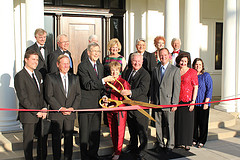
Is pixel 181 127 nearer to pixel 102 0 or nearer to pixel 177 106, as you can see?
pixel 177 106

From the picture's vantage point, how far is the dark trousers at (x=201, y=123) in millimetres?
5332

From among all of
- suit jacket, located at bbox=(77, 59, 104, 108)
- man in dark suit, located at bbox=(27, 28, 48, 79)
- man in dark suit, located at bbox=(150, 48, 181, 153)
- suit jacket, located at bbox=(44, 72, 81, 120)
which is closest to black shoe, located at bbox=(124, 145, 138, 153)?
man in dark suit, located at bbox=(150, 48, 181, 153)

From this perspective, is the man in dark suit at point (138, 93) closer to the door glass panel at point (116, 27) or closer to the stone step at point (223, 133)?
the stone step at point (223, 133)

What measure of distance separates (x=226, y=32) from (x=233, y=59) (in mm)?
880

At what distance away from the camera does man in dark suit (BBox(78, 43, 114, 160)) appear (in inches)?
165

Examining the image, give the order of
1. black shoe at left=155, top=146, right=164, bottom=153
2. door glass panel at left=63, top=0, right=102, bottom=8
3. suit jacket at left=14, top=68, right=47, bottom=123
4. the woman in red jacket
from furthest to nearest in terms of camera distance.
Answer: door glass panel at left=63, top=0, right=102, bottom=8, black shoe at left=155, top=146, right=164, bottom=153, the woman in red jacket, suit jacket at left=14, top=68, right=47, bottom=123

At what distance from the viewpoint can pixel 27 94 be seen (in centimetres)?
387

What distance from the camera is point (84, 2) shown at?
8.62 metres

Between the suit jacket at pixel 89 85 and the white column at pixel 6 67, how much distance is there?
2.14 meters

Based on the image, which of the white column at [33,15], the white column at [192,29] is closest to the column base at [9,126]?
the white column at [33,15]

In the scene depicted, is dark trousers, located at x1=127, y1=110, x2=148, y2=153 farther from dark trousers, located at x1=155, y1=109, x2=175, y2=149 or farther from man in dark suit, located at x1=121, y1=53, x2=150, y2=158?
dark trousers, located at x1=155, y1=109, x2=175, y2=149

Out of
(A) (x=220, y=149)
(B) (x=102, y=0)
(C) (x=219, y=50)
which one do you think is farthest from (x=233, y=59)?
(B) (x=102, y=0)

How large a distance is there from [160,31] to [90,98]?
592 centimetres

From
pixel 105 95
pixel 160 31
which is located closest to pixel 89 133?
pixel 105 95
